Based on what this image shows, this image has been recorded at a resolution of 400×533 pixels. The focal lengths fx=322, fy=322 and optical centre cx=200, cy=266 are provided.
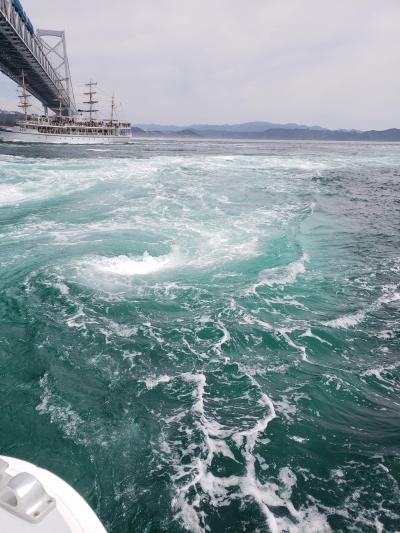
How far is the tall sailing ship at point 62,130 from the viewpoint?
88.7 m

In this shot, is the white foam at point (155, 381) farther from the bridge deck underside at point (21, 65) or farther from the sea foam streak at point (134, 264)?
the bridge deck underside at point (21, 65)

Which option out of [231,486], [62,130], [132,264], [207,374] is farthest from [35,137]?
[231,486]

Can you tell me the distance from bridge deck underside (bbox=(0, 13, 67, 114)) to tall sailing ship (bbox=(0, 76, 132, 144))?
3.65 metres

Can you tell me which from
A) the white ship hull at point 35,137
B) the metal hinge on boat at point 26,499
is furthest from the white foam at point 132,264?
the white ship hull at point 35,137

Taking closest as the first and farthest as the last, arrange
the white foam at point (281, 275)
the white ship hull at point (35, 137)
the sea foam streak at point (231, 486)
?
1. the sea foam streak at point (231, 486)
2. the white foam at point (281, 275)
3. the white ship hull at point (35, 137)

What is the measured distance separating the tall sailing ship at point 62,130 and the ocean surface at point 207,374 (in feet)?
288

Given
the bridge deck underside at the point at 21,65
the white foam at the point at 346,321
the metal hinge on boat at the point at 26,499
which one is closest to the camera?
the metal hinge on boat at the point at 26,499

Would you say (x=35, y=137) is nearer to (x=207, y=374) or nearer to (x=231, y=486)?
(x=207, y=374)

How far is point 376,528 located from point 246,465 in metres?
1.94

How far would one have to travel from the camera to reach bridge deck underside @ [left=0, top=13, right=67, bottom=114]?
192 feet

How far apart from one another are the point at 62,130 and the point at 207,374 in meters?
106

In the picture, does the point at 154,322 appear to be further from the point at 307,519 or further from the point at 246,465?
the point at 307,519

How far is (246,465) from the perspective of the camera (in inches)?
213

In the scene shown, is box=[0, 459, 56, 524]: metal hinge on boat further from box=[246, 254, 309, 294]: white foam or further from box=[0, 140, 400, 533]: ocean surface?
box=[246, 254, 309, 294]: white foam
